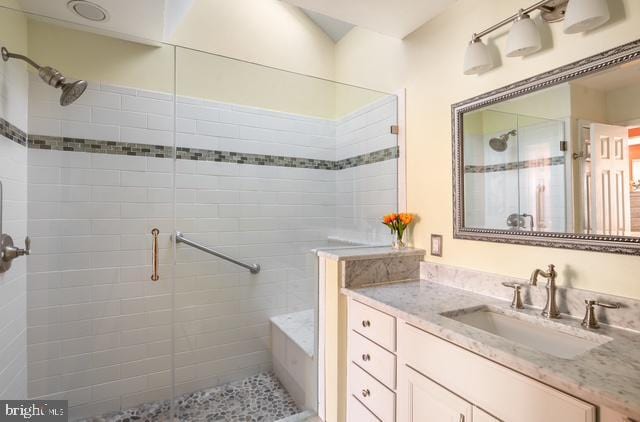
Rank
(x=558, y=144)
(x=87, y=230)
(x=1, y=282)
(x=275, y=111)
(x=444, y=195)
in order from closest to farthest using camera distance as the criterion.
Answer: (x=558, y=144), (x=1, y=282), (x=444, y=195), (x=87, y=230), (x=275, y=111)

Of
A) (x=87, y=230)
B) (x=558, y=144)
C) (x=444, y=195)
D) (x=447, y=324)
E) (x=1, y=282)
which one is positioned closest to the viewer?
(x=447, y=324)

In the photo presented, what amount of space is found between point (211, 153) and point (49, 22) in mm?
1134

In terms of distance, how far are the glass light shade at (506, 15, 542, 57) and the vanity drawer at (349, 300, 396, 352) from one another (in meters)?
1.26

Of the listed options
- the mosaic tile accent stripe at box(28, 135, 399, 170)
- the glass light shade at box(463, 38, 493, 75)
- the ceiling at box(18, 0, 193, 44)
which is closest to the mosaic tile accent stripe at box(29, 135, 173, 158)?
the mosaic tile accent stripe at box(28, 135, 399, 170)

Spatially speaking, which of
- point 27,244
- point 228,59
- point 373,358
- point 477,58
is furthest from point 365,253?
point 27,244

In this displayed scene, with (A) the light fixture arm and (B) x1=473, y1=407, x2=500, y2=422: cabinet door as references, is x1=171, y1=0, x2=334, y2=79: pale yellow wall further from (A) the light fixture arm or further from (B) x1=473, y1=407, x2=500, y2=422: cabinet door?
(B) x1=473, y1=407, x2=500, y2=422: cabinet door

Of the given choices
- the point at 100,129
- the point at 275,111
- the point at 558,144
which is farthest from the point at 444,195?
the point at 100,129

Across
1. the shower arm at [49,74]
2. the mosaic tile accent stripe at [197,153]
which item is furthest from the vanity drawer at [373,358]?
the shower arm at [49,74]

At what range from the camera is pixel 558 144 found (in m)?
1.30

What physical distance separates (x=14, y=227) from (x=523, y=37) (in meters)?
2.62

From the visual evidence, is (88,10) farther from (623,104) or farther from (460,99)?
(623,104)

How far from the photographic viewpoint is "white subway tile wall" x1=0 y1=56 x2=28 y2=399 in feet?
5.34

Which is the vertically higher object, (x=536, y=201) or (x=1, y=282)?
(x=536, y=201)

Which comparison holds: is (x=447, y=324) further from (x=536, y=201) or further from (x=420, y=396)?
(x=536, y=201)
